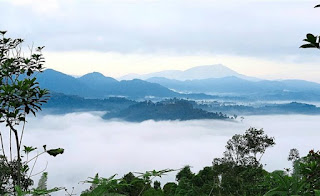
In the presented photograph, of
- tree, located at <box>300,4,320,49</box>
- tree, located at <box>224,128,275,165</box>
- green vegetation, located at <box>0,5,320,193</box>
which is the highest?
tree, located at <box>300,4,320,49</box>

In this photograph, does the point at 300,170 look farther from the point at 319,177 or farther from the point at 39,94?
the point at 39,94

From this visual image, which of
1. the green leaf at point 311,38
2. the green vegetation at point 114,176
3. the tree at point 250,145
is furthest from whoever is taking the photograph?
the tree at point 250,145

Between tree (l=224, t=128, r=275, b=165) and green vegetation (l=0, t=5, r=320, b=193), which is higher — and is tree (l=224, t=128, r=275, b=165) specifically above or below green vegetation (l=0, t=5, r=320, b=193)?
below

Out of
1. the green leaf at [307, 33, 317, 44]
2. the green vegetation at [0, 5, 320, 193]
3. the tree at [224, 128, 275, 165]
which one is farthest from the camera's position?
the tree at [224, 128, 275, 165]

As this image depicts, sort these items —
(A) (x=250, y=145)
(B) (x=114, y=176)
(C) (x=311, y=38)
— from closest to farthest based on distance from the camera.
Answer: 1. (B) (x=114, y=176)
2. (C) (x=311, y=38)
3. (A) (x=250, y=145)

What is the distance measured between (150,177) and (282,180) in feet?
1.76

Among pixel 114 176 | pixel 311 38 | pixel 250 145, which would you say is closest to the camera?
pixel 114 176

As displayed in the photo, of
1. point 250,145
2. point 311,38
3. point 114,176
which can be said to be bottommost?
point 250,145

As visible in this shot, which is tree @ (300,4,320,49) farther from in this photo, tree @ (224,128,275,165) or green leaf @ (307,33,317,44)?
tree @ (224,128,275,165)

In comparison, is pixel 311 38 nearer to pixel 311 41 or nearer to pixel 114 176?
pixel 311 41

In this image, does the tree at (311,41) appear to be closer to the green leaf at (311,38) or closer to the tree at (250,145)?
the green leaf at (311,38)

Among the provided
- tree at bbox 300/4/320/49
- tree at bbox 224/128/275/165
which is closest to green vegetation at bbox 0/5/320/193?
tree at bbox 300/4/320/49

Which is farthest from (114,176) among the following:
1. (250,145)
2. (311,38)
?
(250,145)

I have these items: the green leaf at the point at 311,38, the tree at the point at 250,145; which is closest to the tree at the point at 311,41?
the green leaf at the point at 311,38
